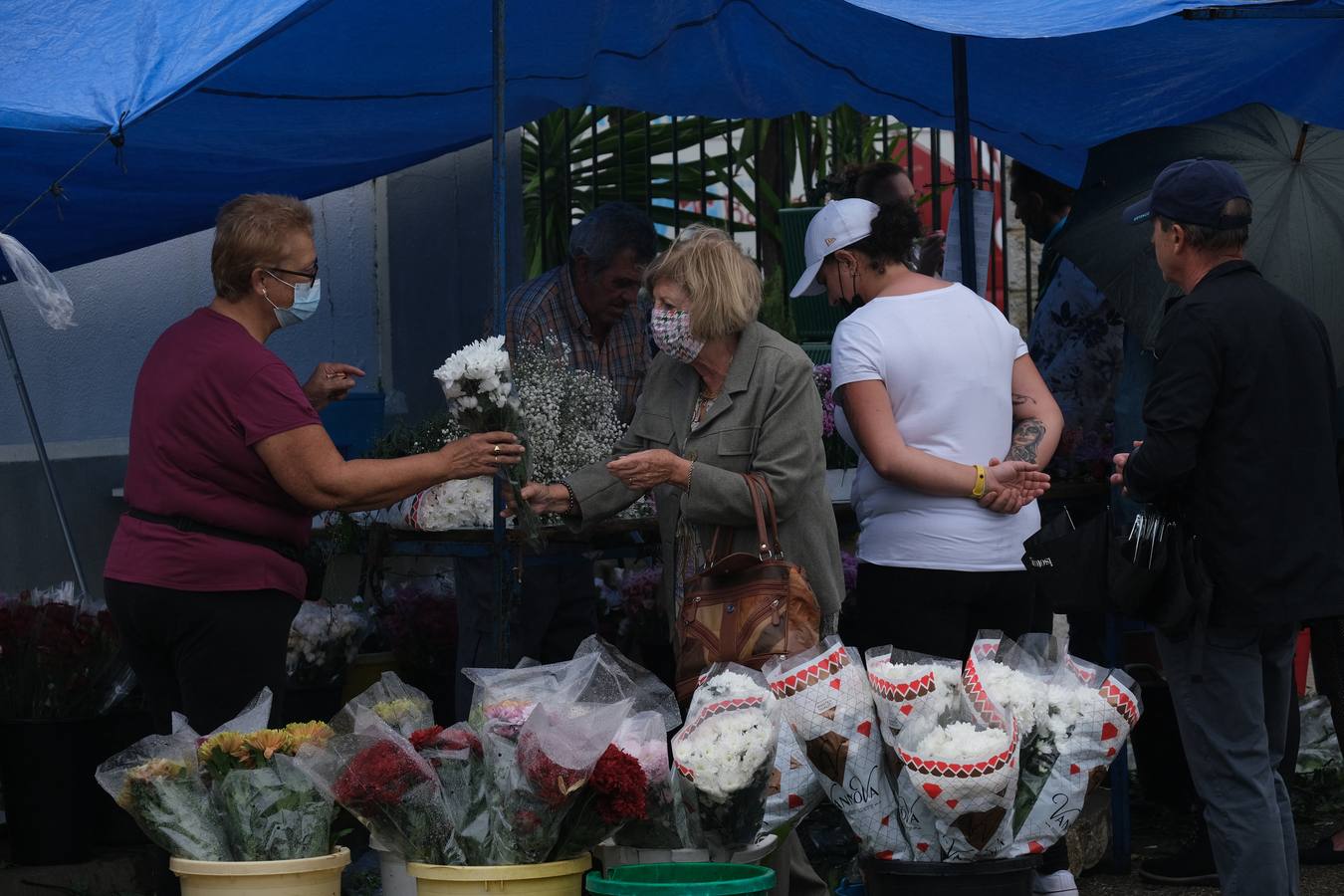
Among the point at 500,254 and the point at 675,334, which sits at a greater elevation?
the point at 500,254

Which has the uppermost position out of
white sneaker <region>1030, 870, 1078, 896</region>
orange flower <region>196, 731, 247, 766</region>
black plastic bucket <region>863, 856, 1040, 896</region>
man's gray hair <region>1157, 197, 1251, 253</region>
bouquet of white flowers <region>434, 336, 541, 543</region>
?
man's gray hair <region>1157, 197, 1251, 253</region>

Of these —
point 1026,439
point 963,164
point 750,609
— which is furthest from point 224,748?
point 963,164

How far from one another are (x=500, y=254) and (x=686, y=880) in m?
1.69

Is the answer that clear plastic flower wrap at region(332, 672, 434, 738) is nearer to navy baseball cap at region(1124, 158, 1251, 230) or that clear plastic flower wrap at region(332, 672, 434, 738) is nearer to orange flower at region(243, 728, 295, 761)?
orange flower at region(243, 728, 295, 761)

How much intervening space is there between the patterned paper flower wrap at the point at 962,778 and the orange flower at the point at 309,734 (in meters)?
1.01

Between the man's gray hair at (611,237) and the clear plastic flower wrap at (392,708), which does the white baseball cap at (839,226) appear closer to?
the man's gray hair at (611,237)

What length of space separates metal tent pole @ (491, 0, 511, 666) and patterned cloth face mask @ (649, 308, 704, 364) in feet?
1.21

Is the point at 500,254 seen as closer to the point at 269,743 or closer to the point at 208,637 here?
the point at 208,637

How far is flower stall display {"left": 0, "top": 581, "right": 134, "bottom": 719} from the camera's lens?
445 centimetres

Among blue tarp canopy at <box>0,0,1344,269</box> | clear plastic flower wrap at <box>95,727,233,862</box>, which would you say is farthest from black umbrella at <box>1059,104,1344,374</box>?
clear plastic flower wrap at <box>95,727,233,862</box>

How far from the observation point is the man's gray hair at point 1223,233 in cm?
356

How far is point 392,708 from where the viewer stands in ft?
10.3


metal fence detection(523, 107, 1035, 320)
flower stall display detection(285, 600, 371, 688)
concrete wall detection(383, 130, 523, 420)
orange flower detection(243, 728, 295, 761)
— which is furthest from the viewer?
metal fence detection(523, 107, 1035, 320)

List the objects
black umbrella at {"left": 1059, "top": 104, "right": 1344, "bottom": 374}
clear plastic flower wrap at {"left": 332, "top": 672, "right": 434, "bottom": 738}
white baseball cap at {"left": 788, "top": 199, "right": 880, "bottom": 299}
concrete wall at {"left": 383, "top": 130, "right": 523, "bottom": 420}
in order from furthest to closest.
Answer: concrete wall at {"left": 383, "top": 130, "right": 523, "bottom": 420} → black umbrella at {"left": 1059, "top": 104, "right": 1344, "bottom": 374} → white baseball cap at {"left": 788, "top": 199, "right": 880, "bottom": 299} → clear plastic flower wrap at {"left": 332, "top": 672, "right": 434, "bottom": 738}
